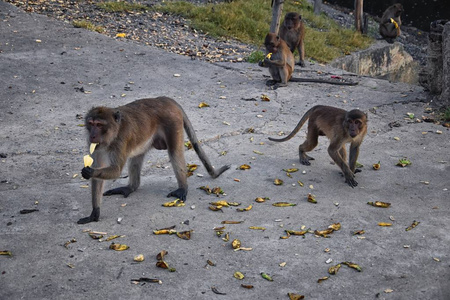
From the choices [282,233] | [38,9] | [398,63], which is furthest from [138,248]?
[398,63]

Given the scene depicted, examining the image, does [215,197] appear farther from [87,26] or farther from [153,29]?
[153,29]

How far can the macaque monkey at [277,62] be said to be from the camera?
9.61m

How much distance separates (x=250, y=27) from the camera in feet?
42.0

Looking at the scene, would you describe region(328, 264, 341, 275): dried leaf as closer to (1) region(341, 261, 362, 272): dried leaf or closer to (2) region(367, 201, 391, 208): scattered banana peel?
(1) region(341, 261, 362, 272): dried leaf

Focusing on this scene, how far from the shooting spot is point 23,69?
29.9 feet

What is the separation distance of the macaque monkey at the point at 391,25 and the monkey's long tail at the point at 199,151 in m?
9.59

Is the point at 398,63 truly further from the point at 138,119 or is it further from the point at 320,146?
the point at 138,119

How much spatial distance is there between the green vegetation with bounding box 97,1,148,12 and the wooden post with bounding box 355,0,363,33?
5.05 meters

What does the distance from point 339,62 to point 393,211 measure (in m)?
7.58

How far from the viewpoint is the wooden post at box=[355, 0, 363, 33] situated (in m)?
14.7

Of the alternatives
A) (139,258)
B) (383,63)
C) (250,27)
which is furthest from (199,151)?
(383,63)

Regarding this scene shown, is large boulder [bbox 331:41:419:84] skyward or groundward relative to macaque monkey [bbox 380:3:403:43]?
groundward

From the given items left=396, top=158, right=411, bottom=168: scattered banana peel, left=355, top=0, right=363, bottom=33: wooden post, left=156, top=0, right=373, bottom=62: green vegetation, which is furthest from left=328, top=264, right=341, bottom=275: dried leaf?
left=355, top=0, right=363, bottom=33: wooden post

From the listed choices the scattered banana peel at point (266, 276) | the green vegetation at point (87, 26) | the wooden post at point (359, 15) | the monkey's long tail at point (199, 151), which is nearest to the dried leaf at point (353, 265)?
the scattered banana peel at point (266, 276)
